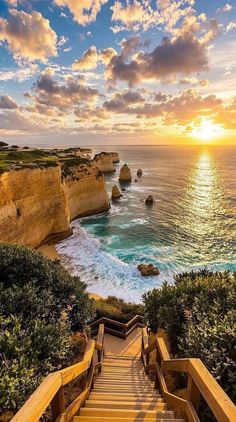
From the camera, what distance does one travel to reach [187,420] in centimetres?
348

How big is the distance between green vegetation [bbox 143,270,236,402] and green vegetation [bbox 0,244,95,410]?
3.05 metres

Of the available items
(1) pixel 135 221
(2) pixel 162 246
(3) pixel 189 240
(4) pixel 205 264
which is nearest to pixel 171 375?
(4) pixel 205 264

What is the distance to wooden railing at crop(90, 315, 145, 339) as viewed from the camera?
42.3ft

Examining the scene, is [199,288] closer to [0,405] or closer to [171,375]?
[171,375]

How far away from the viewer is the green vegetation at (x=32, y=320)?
4.72 m

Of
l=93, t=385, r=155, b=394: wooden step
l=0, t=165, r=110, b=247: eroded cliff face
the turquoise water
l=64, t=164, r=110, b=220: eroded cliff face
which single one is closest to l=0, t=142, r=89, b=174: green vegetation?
l=0, t=165, r=110, b=247: eroded cliff face

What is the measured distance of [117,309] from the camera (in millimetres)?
18203

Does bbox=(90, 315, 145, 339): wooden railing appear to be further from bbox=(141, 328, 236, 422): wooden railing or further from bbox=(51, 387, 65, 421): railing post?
bbox=(51, 387, 65, 421): railing post

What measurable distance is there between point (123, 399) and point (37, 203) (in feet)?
90.4

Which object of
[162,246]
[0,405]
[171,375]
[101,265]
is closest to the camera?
[0,405]

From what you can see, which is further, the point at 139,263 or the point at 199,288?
the point at 139,263

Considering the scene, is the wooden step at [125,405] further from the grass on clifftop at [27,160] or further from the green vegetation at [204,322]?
the grass on clifftop at [27,160]

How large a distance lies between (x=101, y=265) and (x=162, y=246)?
31.5ft

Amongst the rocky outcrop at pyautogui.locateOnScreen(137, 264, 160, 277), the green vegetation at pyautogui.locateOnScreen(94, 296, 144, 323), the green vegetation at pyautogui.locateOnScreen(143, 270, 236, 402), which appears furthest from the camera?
the rocky outcrop at pyautogui.locateOnScreen(137, 264, 160, 277)
